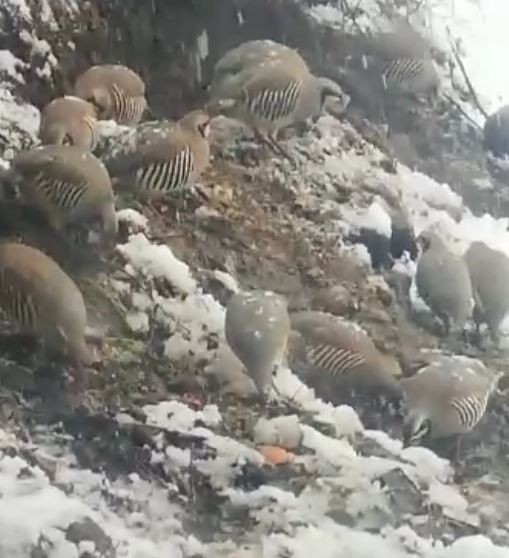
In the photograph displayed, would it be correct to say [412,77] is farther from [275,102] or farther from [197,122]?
[197,122]

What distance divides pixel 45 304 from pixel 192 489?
236 mm

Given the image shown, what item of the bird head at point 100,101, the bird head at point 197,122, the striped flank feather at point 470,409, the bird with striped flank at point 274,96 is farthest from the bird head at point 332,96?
the striped flank feather at point 470,409

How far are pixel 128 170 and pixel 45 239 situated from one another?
139mm

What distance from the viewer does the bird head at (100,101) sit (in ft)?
4.91

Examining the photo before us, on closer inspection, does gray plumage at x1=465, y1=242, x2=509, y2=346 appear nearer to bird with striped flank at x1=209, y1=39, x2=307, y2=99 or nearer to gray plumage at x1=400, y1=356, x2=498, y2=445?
gray plumage at x1=400, y1=356, x2=498, y2=445

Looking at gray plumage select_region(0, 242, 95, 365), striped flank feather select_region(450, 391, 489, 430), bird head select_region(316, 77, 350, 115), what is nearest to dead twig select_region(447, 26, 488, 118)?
bird head select_region(316, 77, 350, 115)

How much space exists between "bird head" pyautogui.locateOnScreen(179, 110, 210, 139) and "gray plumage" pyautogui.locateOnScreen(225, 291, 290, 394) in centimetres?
21

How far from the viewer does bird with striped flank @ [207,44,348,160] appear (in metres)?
1.53

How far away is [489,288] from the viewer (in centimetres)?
157

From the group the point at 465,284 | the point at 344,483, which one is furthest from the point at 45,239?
the point at 465,284

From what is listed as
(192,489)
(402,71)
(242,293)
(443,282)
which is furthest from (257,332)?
(402,71)

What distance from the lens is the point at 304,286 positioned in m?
1.45

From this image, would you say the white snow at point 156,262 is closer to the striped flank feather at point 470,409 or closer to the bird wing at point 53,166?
the bird wing at point 53,166

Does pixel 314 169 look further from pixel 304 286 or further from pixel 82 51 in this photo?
pixel 82 51
